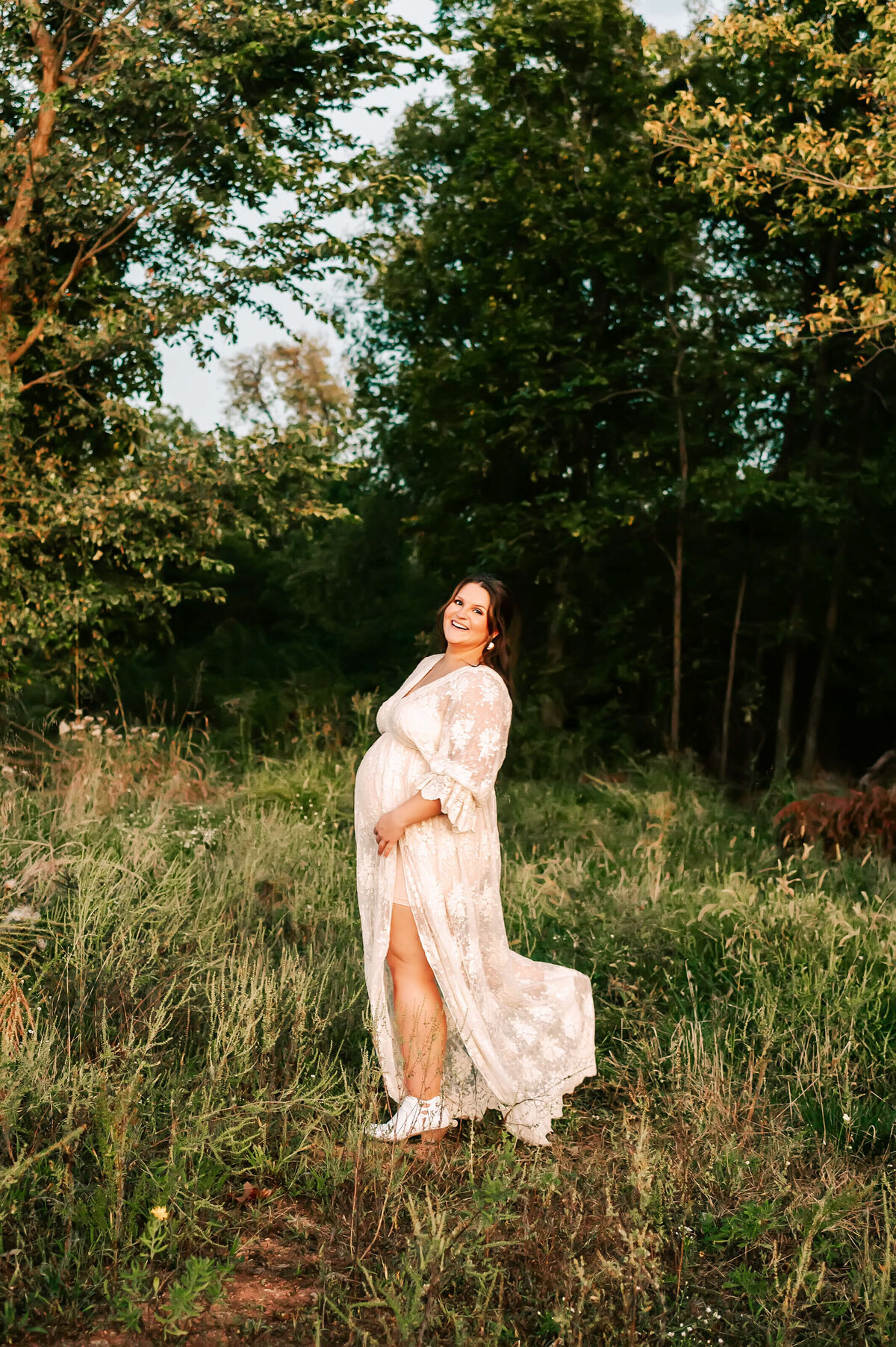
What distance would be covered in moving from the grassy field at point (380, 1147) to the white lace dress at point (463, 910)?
0.18 metres

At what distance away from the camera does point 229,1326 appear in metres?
2.77

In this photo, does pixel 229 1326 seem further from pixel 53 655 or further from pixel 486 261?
pixel 486 261

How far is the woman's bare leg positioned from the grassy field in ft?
0.54

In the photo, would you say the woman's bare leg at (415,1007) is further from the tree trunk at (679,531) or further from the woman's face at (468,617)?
Result: the tree trunk at (679,531)

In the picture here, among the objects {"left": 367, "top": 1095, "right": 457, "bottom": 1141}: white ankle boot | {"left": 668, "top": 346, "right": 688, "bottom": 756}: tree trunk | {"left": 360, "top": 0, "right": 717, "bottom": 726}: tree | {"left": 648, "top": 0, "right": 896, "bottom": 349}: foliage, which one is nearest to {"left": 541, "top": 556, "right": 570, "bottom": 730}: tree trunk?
{"left": 360, "top": 0, "right": 717, "bottom": 726}: tree

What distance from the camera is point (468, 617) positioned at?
3877 mm

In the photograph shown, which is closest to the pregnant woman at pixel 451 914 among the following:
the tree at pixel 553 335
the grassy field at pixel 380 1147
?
the grassy field at pixel 380 1147

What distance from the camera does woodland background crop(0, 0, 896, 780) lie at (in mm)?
8891

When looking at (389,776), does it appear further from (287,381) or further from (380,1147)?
(287,381)

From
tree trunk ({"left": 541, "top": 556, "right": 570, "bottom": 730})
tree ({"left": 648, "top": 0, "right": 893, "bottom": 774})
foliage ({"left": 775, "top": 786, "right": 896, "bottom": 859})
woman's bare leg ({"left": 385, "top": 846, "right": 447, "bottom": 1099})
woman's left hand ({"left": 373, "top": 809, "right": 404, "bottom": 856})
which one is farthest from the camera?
tree trunk ({"left": 541, "top": 556, "right": 570, "bottom": 730})

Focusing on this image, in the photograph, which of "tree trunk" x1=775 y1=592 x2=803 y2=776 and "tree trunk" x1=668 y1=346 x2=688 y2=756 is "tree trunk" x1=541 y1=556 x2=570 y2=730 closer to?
"tree trunk" x1=668 y1=346 x2=688 y2=756

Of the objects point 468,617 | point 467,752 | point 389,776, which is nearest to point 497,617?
point 468,617

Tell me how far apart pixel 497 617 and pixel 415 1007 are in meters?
1.30

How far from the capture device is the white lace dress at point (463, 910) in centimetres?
369
